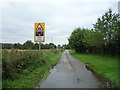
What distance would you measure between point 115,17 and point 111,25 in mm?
1976

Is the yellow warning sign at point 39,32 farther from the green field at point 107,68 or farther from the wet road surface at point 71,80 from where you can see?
the wet road surface at point 71,80

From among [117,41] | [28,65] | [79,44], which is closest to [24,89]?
[28,65]

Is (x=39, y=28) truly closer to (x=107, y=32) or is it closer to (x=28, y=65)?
(x=28, y=65)

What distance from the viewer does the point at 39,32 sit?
48.5ft

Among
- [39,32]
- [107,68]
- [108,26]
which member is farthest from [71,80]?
[108,26]

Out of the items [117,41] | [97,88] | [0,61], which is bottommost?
[97,88]

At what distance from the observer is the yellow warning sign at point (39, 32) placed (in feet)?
47.8

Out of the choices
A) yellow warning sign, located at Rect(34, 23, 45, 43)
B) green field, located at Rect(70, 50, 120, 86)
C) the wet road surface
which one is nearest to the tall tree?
green field, located at Rect(70, 50, 120, 86)

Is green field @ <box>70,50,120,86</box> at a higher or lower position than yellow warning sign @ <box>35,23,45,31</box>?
lower

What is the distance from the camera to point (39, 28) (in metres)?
14.7

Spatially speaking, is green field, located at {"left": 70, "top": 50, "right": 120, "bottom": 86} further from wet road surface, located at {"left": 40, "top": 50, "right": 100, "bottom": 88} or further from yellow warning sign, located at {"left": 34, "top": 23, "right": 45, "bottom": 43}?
yellow warning sign, located at {"left": 34, "top": 23, "right": 45, "bottom": 43}

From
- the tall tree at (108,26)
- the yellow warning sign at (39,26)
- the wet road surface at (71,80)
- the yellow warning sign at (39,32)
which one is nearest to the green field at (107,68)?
the wet road surface at (71,80)

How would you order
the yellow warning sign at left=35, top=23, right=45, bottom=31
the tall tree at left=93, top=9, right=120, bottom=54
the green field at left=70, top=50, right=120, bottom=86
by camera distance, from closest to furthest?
the green field at left=70, top=50, right=120, bottom=86
the yellow warning sign at left=35, top=23, right=45, bottom=31
the tall tree at left=93, top=9, right=120, bottom=54

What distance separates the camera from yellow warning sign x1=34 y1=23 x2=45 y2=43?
14578mm
